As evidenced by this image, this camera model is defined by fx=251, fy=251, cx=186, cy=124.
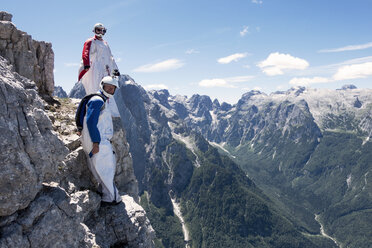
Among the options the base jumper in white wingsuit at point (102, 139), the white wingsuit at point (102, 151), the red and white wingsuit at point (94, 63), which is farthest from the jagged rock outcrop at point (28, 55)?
the white wingsuit at point (102, 151)

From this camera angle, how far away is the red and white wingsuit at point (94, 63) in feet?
56.4

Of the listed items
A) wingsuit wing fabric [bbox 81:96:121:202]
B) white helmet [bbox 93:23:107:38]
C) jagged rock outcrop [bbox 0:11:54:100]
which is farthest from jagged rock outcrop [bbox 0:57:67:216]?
jagged rock outcrop [bbox 0:11:54:100]

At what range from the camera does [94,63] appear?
17.8 m

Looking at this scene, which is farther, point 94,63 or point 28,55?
point 28,55

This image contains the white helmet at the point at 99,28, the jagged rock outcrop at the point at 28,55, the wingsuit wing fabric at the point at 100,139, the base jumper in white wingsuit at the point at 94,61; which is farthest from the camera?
the white helmet at the point at 99,28

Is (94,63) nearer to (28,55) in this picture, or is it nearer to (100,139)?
(28,55)

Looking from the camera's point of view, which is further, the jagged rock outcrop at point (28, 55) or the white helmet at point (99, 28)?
the white helmet at point (99, 28)

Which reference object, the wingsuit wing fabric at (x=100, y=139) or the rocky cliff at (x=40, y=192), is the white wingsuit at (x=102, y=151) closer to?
the wingsuit wing fabric at (x=100, y=139)

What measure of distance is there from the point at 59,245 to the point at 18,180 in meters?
2.95

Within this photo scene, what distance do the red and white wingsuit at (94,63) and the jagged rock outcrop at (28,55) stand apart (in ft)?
13.0

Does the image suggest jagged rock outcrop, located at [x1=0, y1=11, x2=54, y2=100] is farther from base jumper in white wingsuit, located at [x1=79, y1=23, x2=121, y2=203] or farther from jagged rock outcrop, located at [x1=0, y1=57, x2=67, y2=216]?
jagged rock outcrop, located at [x1=0, y1=57, x2=67, y2=216]

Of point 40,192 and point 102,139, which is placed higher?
point 102,139

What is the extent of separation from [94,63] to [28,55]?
4.98 meters

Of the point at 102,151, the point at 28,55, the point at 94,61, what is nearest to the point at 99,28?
the point at 94,61
